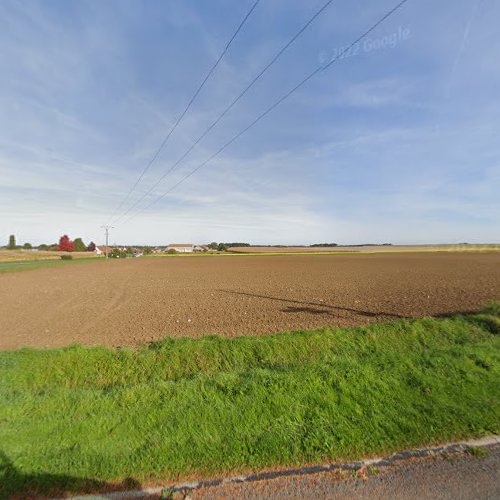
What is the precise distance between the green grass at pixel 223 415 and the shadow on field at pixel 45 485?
10 mm

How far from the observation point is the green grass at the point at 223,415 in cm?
299

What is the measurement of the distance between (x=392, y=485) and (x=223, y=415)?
6.87 ft

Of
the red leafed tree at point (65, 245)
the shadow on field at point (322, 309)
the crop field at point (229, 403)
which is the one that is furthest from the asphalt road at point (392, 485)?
the red leafed tree at point (65, 245)

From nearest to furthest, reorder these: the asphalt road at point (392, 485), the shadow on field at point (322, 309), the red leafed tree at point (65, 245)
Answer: the asphalt road at point (392, 485)
the shadow on field at point (322, 309)
the red leafed tree at point (65, 245)

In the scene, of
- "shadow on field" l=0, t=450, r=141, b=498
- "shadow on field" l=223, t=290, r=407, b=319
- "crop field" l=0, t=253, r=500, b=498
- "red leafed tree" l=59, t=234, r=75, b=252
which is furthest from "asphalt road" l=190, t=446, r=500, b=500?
"red leafed tree" l=59, t=234, r=75, b=252

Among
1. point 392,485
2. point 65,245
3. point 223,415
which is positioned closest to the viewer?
point 392,485

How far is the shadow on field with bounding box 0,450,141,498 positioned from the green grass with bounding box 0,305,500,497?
A: 0.03ft

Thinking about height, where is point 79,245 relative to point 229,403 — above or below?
above

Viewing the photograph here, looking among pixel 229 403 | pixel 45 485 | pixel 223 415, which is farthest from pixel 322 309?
pixel 45 485

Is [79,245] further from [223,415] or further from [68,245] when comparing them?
[223,415]

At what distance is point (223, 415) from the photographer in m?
3.76

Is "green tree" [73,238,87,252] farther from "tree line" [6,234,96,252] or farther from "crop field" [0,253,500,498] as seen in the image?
"crop field" [0,253,500,498]

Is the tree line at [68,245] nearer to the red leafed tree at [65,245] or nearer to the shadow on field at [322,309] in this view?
the red leafed tree at [65,245]

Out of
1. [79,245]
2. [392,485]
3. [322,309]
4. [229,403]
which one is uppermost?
[79,245]
